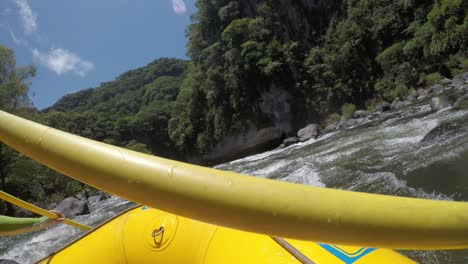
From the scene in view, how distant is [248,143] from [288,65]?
7.05 metres

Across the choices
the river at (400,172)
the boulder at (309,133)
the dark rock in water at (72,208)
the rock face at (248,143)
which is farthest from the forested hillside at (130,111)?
the river at (400,172)

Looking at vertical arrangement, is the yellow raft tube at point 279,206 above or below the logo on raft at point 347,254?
above

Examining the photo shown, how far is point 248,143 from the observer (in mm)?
28109

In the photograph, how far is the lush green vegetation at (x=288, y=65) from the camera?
48.7 feet

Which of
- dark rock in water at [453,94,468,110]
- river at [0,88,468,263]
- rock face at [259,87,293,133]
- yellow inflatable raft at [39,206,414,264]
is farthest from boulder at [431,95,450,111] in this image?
rock face at [259,87,293,133]

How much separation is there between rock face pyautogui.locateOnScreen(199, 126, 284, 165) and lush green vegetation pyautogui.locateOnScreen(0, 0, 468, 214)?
2.34 feet

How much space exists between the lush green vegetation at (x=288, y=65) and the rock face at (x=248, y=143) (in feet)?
2.34

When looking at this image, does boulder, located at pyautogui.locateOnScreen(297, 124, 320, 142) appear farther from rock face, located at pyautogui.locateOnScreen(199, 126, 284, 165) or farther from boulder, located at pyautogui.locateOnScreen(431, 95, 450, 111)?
rock face, located at pyautogui.locateOnScreen(199, 126, 284, 165)

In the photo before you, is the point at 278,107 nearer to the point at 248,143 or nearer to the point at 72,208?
the point at 248,143

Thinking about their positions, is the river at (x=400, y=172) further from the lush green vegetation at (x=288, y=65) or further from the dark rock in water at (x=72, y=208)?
the lush green vegetation at (x=288, y=65)

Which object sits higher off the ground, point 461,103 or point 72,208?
point 461,103

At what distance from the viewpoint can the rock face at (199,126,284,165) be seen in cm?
2681

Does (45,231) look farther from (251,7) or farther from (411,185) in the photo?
(251,7)

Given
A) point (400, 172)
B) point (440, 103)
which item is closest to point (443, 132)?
point (400, 172)
